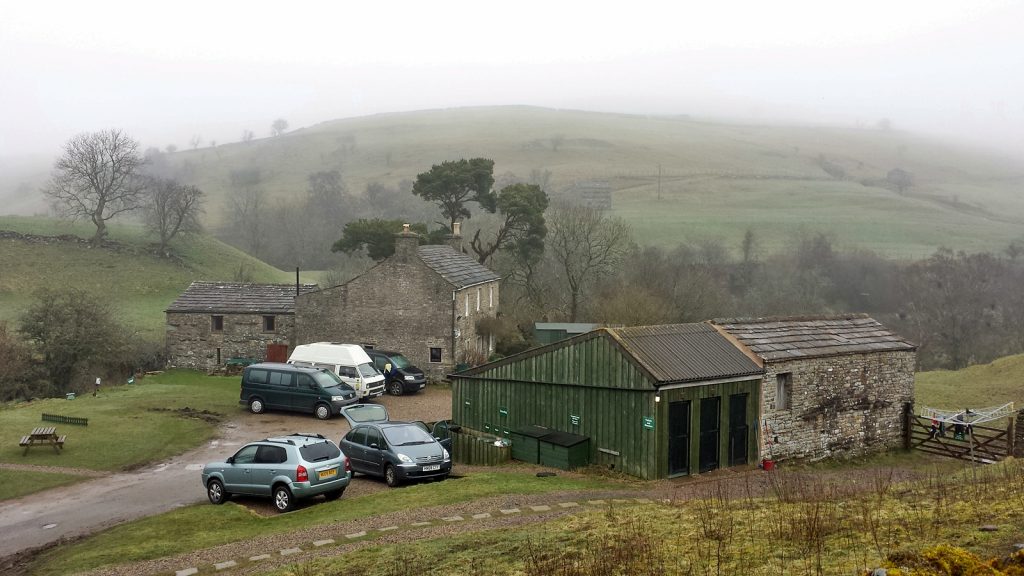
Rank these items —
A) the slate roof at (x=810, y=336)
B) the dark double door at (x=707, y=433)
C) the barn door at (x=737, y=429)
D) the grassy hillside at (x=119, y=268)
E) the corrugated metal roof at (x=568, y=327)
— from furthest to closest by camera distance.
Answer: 1. the grassy hillside at (x=119, y=268)
2. the corrugated metal roof at (x=568, y=327)
3. the slate roof at (x=810, y=336)
4. the barn door at (x=737, y=429)
5. the dark double door at (x=707, y=433)

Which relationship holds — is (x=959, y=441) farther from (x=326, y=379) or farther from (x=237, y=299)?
(x=237, y=299)

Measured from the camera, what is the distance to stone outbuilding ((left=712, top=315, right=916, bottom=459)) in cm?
2395

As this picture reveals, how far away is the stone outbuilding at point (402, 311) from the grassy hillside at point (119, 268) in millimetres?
18985

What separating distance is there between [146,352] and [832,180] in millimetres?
125950

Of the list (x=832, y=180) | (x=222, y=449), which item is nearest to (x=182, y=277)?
(x=222, y=449)

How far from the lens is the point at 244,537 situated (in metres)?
16.1

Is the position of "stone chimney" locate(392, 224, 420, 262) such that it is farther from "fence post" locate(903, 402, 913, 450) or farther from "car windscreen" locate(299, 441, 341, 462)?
"fence post" locate(903, 402, 913, 450)

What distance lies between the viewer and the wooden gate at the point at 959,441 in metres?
25.5

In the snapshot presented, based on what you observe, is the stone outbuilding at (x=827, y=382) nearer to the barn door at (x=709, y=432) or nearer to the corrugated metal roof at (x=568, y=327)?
the barn door at (x=709, y=432)

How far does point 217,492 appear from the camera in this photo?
19.6 meters

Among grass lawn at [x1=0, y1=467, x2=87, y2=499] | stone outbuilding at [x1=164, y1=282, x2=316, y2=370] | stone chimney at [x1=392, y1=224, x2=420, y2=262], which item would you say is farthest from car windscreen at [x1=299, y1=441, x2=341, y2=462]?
stone outbuilding at [x1=164, y1=282, x2=316, y2=370]

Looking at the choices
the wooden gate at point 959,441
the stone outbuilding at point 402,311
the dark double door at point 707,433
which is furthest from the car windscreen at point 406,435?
the stone outbuilding at point 402,311

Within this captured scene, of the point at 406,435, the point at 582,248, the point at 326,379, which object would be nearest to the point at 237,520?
the point at 406,435

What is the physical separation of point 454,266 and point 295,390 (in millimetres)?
14460
